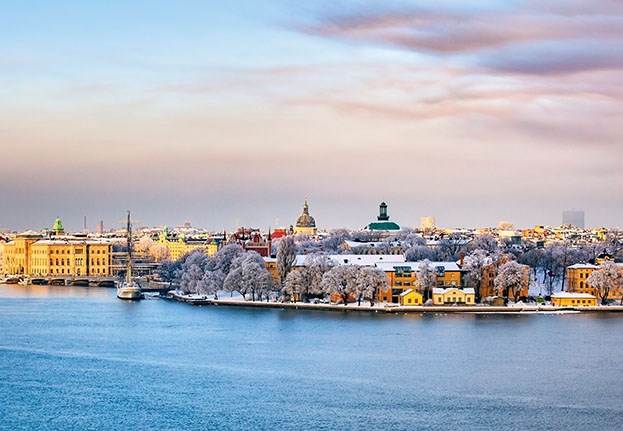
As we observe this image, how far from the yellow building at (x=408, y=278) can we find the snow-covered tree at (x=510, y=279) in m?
1.60

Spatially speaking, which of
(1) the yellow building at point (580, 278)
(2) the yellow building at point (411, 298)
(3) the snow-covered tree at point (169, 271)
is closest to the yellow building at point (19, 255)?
(3) the snow-covered tree at point (169, 271)

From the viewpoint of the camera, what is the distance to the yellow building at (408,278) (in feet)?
130

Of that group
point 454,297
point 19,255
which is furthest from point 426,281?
point 19,255

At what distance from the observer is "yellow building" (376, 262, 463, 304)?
130 feet

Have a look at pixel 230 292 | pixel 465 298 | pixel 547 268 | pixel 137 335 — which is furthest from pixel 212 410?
pixel 547 268

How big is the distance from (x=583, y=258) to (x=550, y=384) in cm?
3102

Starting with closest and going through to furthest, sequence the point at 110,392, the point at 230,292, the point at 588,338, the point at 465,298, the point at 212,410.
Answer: the point at 212,410
the point at 110,392
the point at 588,338
the point at 465,298
the point at 230,292

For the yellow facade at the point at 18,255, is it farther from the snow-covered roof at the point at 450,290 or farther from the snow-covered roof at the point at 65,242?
the snow-covered roof at the point at 450,290

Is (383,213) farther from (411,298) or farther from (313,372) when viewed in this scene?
(313,372)

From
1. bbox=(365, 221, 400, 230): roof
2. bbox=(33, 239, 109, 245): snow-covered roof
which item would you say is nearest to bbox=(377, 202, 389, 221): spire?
bbox=(365, 221, 400, 230): roof

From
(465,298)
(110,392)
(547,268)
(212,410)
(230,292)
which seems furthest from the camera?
(547,268)

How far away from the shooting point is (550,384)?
2119 centimetres

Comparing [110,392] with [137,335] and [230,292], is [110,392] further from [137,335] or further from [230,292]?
[230,292]

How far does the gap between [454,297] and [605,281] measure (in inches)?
193
